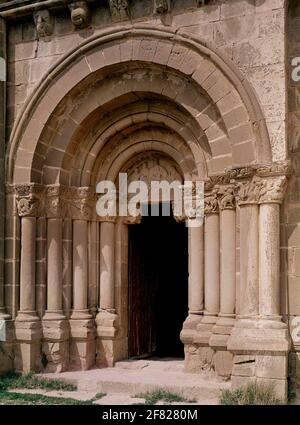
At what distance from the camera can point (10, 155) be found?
837 cm

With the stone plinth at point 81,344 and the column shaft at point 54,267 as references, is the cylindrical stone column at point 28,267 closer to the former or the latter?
the column shaft at point 54,267

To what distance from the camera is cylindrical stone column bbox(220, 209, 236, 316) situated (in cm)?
723

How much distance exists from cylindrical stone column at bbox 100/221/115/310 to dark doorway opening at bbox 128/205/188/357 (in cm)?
55

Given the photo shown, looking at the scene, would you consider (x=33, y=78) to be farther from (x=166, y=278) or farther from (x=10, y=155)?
(x=166, y=278)

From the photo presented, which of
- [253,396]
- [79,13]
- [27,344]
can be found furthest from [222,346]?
[79,13]

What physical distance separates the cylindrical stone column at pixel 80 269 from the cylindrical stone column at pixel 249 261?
2.58m

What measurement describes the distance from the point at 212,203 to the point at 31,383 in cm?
347

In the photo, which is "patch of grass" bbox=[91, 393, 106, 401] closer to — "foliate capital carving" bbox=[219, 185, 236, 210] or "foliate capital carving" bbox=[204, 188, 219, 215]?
"foliate capital carving" bbox=[204, 188, 219, 215]

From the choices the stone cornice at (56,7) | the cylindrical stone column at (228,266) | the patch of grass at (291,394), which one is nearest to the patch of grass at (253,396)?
the patch of grass at (291,394)

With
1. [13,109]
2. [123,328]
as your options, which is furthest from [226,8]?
[123,328]

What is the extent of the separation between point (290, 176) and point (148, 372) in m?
3.37

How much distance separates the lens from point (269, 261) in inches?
265

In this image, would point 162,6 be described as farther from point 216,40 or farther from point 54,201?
point 54,201

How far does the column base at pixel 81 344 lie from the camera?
820 cm
